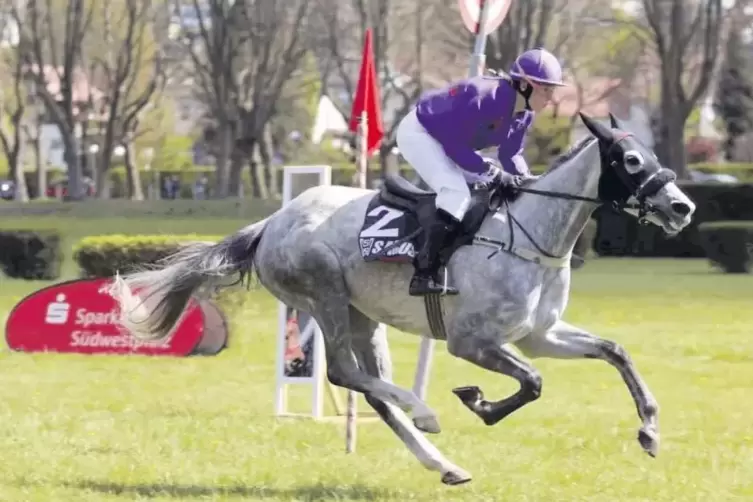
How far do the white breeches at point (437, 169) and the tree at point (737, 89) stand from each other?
49.7 meters

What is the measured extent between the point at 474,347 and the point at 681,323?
10.9 metres

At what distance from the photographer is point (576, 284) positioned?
77.1 ft

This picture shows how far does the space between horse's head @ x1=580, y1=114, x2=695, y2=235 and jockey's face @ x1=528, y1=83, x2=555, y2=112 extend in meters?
0.28

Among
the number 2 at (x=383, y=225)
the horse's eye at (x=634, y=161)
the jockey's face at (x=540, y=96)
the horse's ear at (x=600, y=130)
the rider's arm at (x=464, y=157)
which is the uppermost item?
the jockey's face at (x=540, y=96)

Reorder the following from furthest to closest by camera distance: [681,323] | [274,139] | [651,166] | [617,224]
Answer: [274,139] < [617,224] < [681,323] < [651,166]

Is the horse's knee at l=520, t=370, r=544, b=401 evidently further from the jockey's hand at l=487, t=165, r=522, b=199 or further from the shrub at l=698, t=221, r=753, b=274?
the shrub at l=698, t=221, r=753, b=274

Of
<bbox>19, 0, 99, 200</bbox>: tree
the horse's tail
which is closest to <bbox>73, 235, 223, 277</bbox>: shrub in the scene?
the horse's tail

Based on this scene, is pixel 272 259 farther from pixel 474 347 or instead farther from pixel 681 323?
pixel 681 323

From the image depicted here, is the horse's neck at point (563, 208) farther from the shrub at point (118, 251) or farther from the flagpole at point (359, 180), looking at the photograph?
the shrub at point (118, 251)

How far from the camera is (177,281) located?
827 centimetres

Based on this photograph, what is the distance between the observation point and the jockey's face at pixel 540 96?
7.01 meters

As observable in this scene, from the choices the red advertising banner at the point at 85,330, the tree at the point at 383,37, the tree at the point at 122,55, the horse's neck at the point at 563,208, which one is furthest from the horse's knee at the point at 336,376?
the tree at the point at 122,55

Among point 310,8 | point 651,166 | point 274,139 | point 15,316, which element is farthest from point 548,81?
point 274,139

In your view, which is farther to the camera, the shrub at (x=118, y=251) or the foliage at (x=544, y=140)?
the foliage at (x=544, y=140)
